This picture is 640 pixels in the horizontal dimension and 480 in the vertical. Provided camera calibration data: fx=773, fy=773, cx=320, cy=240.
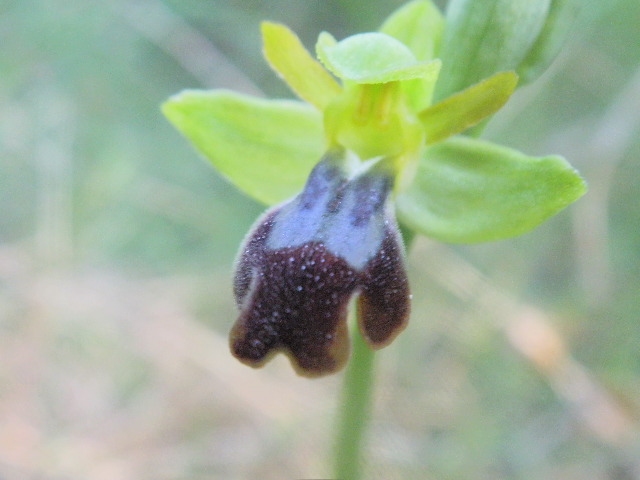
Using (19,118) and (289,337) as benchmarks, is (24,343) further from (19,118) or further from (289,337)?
(289,337)

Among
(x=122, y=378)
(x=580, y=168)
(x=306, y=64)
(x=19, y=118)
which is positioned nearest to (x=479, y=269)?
(x=580, y=168)

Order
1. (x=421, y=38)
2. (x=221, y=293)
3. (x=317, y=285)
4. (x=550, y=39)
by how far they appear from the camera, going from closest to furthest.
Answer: (x=317, y=285) → (x=550, y=39) → (x=421, y=38) → (x=221, y=293)

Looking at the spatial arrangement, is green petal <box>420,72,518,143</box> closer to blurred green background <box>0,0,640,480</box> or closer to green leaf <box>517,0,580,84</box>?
green leaf <box>517,0,580,84</box>

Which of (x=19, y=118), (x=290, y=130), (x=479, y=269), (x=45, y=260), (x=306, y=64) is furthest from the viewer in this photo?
(x=19, y=118)

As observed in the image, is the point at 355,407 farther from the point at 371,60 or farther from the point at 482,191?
the point at 371,60

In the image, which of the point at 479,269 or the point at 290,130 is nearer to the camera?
the point at 290,130

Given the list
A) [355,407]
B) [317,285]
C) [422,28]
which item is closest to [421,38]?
[422,28]
